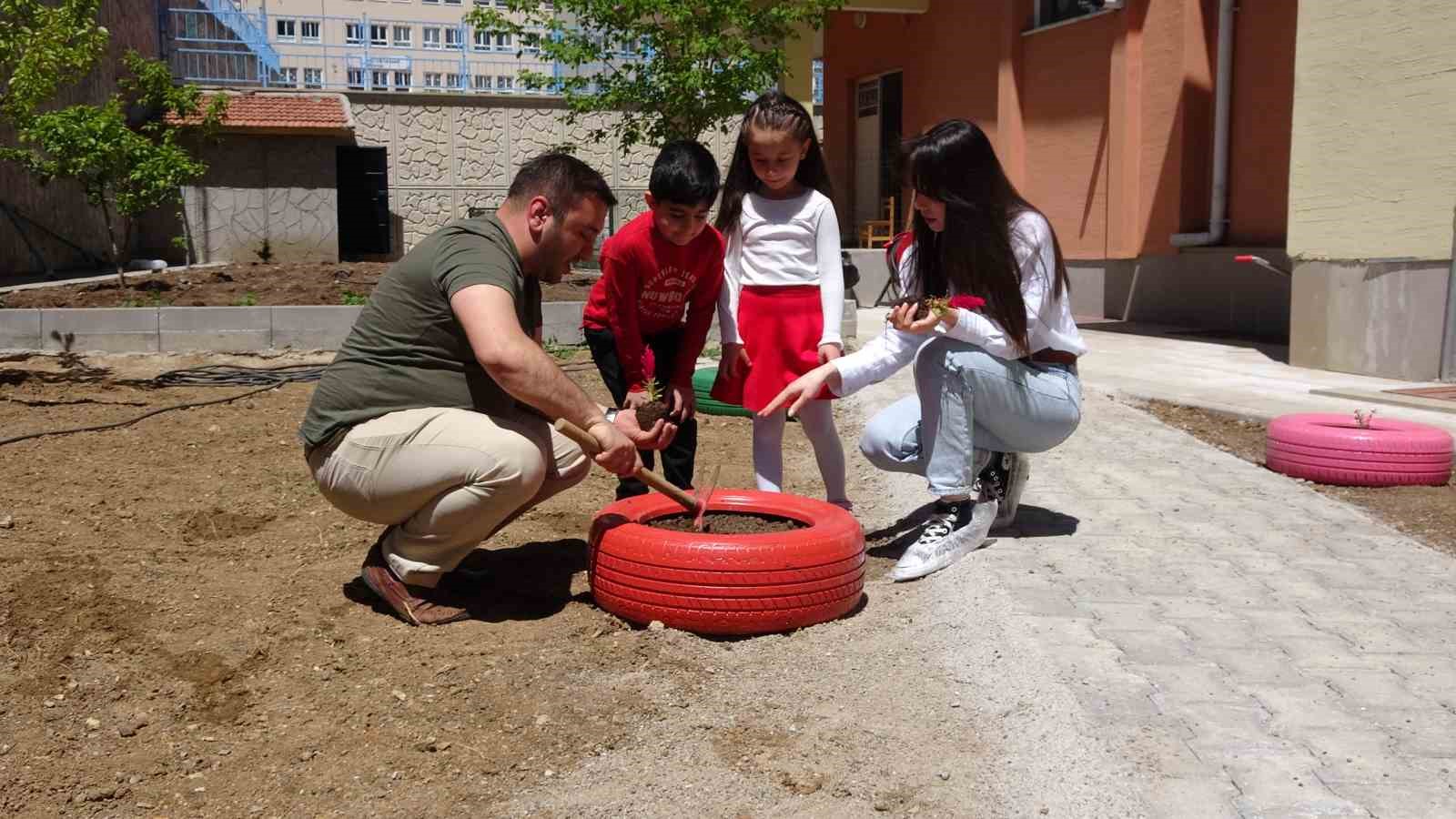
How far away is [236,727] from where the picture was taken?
2.81 meters

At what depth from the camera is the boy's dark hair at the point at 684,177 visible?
3.73m

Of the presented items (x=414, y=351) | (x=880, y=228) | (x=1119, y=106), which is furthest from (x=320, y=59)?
(x=414, y=351)

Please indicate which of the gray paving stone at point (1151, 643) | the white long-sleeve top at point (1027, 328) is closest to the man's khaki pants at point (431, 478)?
the white long-sleeve top at point (1027, 328)

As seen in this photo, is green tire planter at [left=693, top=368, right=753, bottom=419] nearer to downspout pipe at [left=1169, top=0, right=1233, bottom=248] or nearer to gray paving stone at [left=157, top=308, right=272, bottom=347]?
gray paving stone at [left=157, top=308, right=272, bottom=347]

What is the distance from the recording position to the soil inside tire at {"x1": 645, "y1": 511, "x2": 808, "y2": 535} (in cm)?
373

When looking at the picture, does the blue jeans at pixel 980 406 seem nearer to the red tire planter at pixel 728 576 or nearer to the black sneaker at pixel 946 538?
the black sneaker at pixel 946 538

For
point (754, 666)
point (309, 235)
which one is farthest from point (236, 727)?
point (309, 235)

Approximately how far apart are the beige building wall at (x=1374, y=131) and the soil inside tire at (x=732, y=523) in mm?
6632

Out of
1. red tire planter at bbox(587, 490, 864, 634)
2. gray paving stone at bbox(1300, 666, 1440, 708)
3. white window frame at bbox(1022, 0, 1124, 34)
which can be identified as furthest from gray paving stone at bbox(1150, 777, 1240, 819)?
white window frame at bbox(1022, 0, 1124, 34)

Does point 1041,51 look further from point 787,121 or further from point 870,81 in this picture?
point 787,121

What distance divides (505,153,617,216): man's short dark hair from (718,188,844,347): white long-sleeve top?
924 millimetres

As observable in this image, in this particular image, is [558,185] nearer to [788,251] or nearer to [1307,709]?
[788,251]

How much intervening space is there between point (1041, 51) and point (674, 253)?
497 inches

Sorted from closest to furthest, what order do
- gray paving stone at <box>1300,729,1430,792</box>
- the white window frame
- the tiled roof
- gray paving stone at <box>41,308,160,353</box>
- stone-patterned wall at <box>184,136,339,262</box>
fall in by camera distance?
1. gray paving stone at <box>1300,729,1430,792</box>
2. gray paving stone at <box>41,308,160,353</box>
3. the white window frame
4. the tiled roof
5. stone-patterned wall at <box>184,136,339,262</box>
